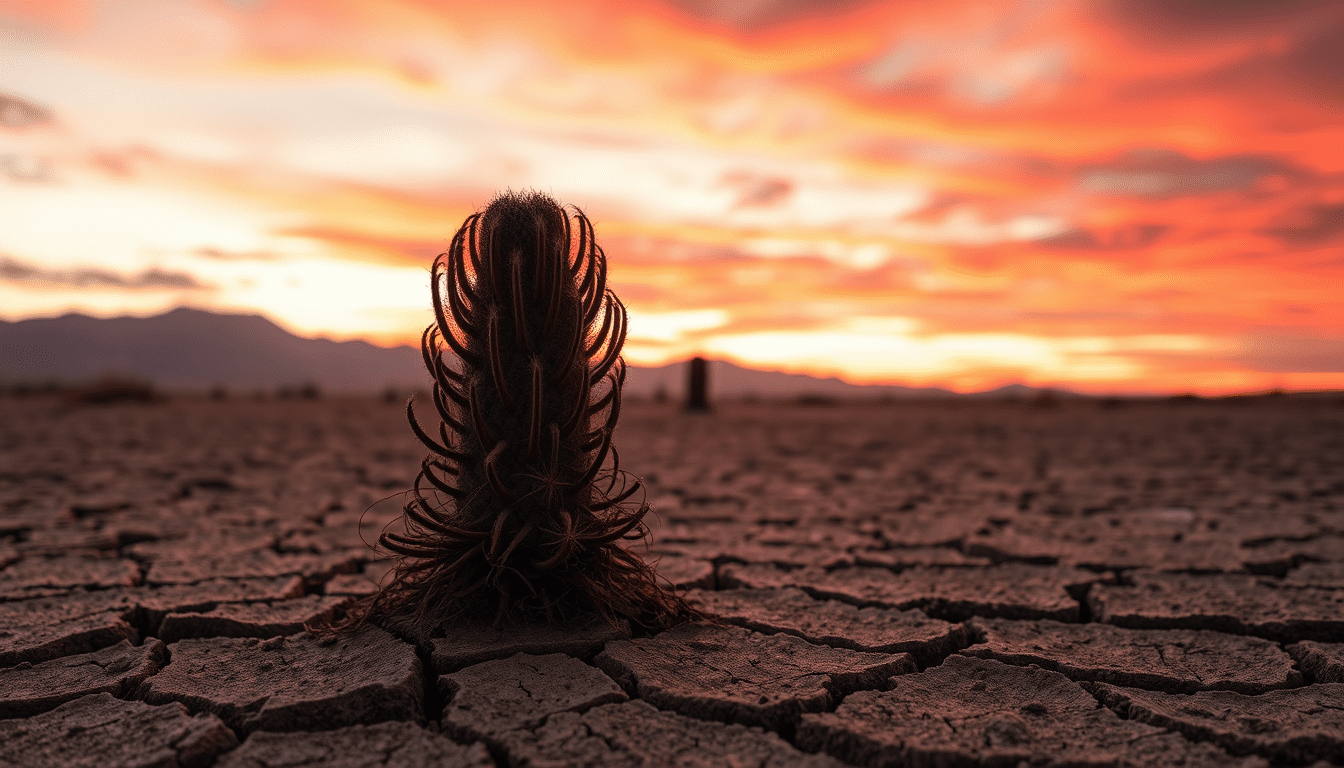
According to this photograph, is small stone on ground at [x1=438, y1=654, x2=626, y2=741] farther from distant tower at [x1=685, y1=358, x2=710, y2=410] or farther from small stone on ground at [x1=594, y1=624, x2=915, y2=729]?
distant tower at [x1=685, y1=358, x2=710, y2=410]

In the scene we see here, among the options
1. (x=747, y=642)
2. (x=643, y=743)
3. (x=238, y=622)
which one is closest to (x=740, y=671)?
(x=747, y=642)

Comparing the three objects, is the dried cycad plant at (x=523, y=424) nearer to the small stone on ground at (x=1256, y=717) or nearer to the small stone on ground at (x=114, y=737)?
the small stone on ground at (x=114, y=737)

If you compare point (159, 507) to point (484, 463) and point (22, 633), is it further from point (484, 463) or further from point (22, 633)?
Result: point (484, 463)

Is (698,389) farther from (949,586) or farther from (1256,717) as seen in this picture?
(1256,717)

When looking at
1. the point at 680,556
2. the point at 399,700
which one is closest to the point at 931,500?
the point at 680,556

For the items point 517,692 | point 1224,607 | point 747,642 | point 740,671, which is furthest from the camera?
point 1224,607
